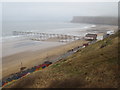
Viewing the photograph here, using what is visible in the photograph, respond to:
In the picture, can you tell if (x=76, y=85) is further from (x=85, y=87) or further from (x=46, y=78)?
(x=46, y=78)

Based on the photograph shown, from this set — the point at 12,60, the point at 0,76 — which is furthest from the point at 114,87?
the point at 12,60

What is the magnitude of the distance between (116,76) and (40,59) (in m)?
24.5

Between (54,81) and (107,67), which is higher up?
(107,67)

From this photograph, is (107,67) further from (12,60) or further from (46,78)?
(12,60)

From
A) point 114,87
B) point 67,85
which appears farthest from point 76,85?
point 114,87

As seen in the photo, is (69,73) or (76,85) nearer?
(76,85)

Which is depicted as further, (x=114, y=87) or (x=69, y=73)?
(x=69, y=73)

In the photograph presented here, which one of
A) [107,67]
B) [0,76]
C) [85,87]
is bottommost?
[0,76]

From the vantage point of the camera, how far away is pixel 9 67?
30.2m

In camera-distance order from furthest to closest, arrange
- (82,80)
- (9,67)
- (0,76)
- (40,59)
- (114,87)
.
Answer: (40,59) < (9,67) < (0,76) < (82,80) < (114,87)

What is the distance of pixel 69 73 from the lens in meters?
13.4

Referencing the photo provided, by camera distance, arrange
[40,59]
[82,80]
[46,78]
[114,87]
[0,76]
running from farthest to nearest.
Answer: [40,59] → [0,76] → [46,78] → [82,80] → [114,87]

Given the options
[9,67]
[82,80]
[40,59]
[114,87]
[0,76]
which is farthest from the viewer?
[40,59]

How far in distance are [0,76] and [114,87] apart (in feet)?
71.4
